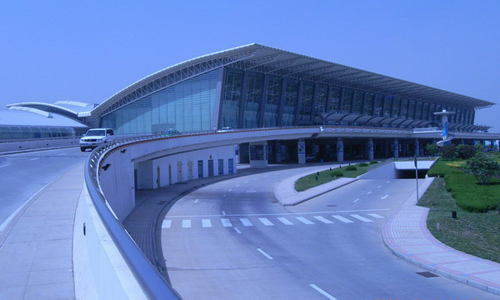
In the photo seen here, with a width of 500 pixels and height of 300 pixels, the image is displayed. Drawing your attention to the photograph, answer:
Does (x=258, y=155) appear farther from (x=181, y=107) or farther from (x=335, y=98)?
(x=335, y=98)

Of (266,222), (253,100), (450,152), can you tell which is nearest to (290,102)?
(253,100)

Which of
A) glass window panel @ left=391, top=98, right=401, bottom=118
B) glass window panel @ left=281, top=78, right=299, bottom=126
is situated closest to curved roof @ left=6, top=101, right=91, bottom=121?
glass window panel @ left=281, top=78, right=299, bottom=126

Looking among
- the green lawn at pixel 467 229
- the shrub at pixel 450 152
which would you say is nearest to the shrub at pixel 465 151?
the shrub at pixel 450 152

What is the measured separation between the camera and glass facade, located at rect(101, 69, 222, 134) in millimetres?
68875

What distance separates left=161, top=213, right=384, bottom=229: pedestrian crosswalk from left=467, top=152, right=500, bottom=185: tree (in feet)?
51.5

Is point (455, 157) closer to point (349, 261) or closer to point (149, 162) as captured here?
point (149, 162)

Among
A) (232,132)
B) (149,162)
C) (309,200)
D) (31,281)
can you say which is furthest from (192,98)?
(31,281)

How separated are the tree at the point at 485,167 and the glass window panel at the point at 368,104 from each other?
217 ft

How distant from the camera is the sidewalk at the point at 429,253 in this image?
1456cm

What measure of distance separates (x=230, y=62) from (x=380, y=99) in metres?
58.0

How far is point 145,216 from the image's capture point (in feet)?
94.6

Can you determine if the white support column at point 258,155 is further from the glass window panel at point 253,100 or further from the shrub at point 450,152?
the shrub at point 450,152

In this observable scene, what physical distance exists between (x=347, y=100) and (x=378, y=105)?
15503 mm

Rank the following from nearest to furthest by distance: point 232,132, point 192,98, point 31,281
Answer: point 31,281 → point 232,132 → point 192,98
